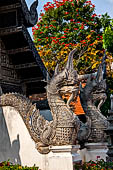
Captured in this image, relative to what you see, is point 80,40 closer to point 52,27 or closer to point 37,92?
point 52,27

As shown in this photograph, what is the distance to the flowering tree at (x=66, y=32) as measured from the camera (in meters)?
20.8

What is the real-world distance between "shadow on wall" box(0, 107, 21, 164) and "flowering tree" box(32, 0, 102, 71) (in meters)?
12.0

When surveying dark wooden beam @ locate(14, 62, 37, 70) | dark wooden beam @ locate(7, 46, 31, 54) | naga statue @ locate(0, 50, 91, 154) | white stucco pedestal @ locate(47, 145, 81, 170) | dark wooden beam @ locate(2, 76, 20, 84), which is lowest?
white stucco pedestal @ locate(47, 145, 81, 170)

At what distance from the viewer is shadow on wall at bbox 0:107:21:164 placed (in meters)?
8.43

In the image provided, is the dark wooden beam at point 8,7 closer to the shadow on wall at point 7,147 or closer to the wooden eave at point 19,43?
the wooden eave at point 19,43

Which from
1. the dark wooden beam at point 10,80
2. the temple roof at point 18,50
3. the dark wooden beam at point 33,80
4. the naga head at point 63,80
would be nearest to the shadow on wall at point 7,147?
the naga head at point 63,80

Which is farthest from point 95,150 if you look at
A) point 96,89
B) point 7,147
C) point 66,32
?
point 66,32

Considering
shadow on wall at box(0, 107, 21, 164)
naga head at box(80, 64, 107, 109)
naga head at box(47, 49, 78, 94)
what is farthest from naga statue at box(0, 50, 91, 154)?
naga head at box(80, 64, 107, 109)

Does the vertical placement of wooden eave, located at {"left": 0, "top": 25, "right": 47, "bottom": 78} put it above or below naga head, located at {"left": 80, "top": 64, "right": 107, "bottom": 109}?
above

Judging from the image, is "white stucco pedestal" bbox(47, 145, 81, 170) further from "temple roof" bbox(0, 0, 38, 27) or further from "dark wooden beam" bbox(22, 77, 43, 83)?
"temple roof" bbox(0, 0, 38, 27)

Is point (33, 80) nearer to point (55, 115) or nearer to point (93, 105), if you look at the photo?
point (93, 105)

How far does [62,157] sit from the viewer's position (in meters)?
7.62

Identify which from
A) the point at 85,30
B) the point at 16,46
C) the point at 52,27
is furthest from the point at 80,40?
the point at 16,46

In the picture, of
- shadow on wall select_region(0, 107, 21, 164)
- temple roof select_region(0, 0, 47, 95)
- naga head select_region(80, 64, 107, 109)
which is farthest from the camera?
temple roof select_region(0, 0, 47, 95)
